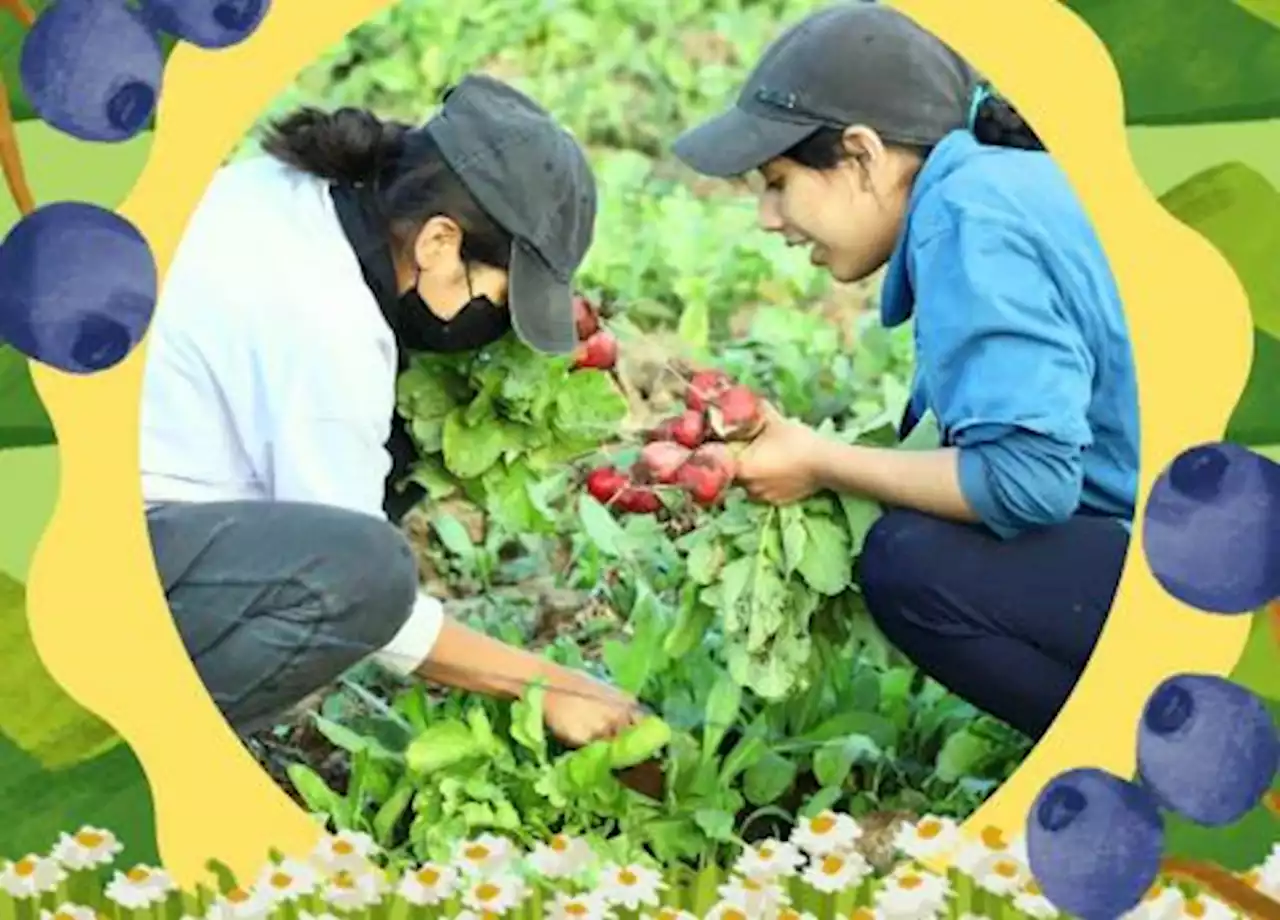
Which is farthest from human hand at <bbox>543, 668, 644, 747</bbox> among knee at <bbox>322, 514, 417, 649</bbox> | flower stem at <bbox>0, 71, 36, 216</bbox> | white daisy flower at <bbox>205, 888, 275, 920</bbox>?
flower stem at <bbox>0, 71, 36, 216</bbox>

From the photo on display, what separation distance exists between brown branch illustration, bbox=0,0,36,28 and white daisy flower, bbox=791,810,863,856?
0.72 m

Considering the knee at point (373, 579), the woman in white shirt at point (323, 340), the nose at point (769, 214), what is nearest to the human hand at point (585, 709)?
the woman in white shirt at point (323, 340)

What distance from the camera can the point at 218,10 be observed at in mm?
1781

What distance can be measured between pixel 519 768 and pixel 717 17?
51cm

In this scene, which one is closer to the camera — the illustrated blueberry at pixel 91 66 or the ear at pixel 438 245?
the illustrated blueberry at pixel 91 66

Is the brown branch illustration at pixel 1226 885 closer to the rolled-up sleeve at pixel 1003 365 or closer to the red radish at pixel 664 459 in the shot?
the rolled-up sleeve at pixel 1003 365

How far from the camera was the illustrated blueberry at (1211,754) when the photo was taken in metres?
1.77

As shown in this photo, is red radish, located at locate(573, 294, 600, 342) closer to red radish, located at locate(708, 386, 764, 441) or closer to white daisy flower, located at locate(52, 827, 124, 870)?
red radish, located at locate(708, 386, 764, 441)

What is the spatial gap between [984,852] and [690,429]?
1.10 ft

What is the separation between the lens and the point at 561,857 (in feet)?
6.22

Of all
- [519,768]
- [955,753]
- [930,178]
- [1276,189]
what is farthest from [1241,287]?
[519,768]

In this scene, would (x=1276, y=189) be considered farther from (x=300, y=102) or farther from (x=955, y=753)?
(x=300, y=102)

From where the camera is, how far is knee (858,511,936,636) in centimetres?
185

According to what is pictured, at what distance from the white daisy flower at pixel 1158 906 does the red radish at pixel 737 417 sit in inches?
15.4
